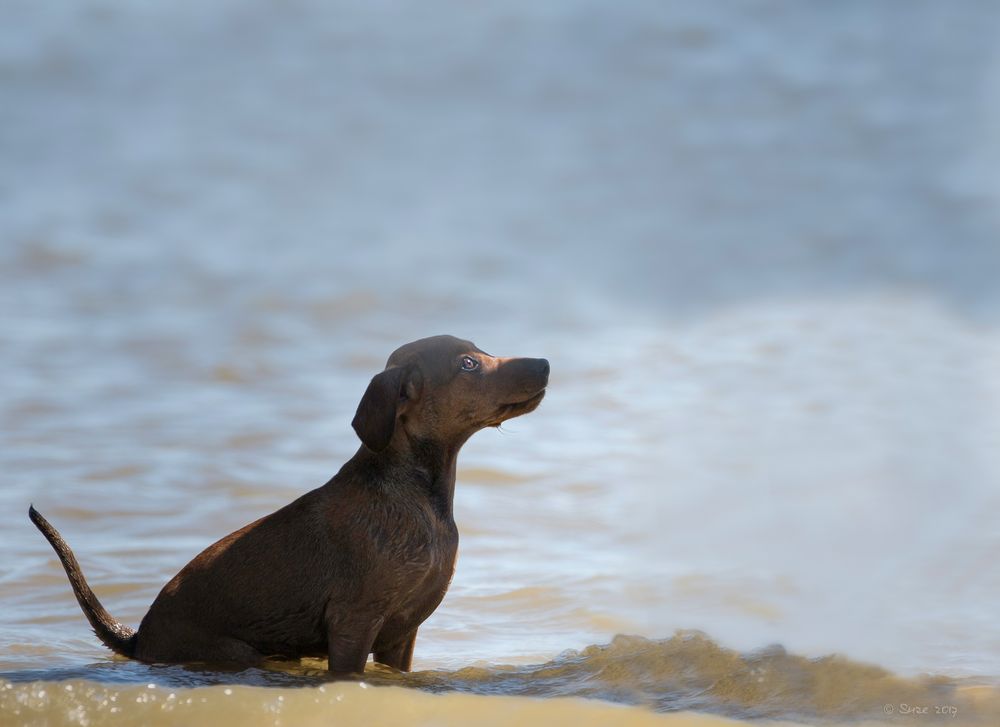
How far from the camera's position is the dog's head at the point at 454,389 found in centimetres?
541

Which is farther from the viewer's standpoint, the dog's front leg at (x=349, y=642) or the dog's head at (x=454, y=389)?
the dog's head at (x=454, y=389)

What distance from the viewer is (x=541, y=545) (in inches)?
336

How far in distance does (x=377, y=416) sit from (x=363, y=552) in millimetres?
503

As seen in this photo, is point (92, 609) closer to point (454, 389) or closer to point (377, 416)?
point (377, 416)

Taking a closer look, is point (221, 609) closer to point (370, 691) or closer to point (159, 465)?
point (370, 691)

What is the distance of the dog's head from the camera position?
5414 millimetres

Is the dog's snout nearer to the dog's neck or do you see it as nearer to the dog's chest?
the dog's neck

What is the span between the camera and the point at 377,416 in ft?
17.3

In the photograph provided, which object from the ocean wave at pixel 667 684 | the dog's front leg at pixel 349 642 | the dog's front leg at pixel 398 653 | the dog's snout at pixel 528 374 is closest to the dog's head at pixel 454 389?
the dog's snout at pixel 528 374

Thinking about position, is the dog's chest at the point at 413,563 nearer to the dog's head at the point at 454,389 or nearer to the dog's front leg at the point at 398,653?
the dog's front leg at the point at 398,653

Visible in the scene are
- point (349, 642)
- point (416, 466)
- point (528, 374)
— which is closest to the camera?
point (349, 642)

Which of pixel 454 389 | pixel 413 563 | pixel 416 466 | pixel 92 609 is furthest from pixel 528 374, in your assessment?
pixel 92 609

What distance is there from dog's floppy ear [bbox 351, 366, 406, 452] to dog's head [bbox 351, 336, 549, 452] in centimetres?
3

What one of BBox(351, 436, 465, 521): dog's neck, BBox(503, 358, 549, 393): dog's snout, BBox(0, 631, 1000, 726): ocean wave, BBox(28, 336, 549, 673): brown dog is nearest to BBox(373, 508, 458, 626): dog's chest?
BBox(28, 336, 549, 673): brown dog
